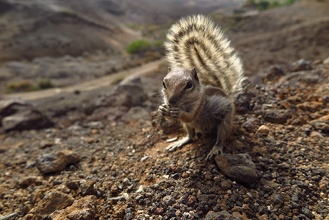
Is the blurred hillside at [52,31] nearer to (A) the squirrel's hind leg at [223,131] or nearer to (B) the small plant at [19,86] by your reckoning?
(B) the small plant at [19,86]

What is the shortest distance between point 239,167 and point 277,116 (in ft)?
5.29

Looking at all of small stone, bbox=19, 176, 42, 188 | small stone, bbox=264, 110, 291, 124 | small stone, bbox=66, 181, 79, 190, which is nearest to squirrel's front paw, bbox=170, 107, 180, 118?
small stone, bbox=66, 181, 79, 190

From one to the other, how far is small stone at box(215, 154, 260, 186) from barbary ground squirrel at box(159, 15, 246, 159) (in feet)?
0.66

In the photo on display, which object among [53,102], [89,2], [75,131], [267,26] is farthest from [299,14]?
[89,2]

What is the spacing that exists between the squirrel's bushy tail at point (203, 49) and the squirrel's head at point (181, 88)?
0.64 metres

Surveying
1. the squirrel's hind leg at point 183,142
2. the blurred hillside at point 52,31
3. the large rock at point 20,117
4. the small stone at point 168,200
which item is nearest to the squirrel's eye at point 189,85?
the squirrel's hind leg at point 183,142

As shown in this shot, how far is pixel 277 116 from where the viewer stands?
14.7 ft

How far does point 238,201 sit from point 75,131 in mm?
7298

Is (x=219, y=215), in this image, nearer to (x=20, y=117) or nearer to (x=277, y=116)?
(x=277, y=116)

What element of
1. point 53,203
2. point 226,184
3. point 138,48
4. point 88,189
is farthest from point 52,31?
point 226,184

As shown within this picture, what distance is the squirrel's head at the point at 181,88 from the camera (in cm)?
337

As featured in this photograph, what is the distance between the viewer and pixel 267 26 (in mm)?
32844

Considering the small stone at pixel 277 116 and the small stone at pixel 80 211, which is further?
the small stone at pixel 277 116

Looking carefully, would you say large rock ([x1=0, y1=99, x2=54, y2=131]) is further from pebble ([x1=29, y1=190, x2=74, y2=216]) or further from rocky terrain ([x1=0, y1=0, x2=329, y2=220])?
pebble ([x1=29, y1=190, x2=74, y2=216])
